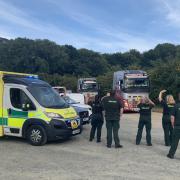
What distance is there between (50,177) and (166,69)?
29951 mm

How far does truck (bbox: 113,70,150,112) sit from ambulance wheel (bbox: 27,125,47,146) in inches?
655

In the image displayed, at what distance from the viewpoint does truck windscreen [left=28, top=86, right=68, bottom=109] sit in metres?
13.3

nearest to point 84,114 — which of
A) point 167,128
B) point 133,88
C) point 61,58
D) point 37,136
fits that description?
point 37,136

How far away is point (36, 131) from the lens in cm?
1293

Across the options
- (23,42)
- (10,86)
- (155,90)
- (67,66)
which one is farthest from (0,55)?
(10,86)

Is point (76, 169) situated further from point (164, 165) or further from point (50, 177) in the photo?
point (164, 165)

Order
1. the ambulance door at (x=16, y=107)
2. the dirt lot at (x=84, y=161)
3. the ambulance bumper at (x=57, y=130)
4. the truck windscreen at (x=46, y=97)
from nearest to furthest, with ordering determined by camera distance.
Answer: the dirt lot at (x=84, y=161)
the ambulance bumper at (x=57, y=130)
the ambulance door at (x=16, y=107)
the truck windscreen at (x=46, y=97)

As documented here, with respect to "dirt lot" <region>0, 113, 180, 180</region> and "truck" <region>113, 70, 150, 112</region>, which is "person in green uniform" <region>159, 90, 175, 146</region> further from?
"truck" <region>113, 70, 150, 112</region>

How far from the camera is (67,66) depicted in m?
106

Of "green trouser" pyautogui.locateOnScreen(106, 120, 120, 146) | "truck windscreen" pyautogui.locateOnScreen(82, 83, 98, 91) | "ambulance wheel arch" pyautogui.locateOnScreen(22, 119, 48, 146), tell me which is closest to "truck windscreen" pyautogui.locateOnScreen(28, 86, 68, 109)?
"ambulance wheel arch" pyautogui.locateOnScreen(22, 119, 48, 146)

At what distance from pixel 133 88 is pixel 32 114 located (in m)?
17.6

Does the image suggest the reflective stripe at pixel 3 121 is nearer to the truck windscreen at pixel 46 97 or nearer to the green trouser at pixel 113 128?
the truck windscreen at pixel 46 97

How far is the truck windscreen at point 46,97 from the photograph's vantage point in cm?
1332

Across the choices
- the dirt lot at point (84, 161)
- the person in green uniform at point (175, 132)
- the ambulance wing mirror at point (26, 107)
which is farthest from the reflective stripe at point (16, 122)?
the person in green uniform at point (175, 132)
